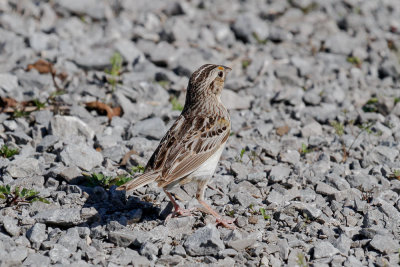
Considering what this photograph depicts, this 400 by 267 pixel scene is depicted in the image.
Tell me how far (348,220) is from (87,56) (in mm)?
6068

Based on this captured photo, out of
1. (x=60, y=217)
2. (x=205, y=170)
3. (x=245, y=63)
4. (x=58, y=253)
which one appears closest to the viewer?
(x=58, y=253)

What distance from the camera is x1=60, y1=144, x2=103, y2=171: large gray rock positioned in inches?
299

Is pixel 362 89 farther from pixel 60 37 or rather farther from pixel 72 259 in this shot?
pixel 72 259

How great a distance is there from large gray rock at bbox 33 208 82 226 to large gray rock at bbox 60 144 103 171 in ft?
4.25

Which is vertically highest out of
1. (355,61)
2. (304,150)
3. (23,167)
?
(355,61)

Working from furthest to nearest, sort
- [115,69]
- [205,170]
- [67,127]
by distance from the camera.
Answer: [115,69]
[67,127]
[205,170]

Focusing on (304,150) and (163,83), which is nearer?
(304,150)

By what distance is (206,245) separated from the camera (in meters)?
5.98

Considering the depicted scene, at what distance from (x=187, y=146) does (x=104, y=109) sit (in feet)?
9.10

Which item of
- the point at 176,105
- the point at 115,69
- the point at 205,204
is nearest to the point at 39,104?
the point at 115,69

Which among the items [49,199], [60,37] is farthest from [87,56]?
[49,199]

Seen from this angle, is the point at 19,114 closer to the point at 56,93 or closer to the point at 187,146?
the point at 56,93

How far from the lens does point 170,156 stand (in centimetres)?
677

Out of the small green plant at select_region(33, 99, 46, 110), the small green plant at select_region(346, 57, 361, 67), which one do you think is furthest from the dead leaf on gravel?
the small green plant at select_region(346, 57, 361, 67)
